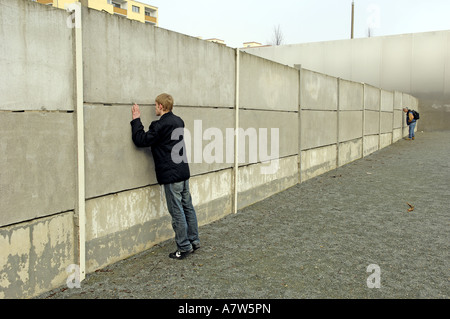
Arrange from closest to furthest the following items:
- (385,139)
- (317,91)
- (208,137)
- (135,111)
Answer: (135,111)
(208,137)
(317,91)
(385,139)

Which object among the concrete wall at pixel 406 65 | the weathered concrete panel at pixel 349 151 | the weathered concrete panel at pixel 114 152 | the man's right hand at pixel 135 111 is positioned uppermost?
the concrete wall at pixel 406 65

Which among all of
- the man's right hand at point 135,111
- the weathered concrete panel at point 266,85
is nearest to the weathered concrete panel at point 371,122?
the weathered concrete panel at point 266,85

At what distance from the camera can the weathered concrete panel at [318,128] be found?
874 cm

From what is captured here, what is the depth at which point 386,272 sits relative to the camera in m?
3.83

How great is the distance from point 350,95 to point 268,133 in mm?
5940

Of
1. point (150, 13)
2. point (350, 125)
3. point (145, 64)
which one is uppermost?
point (150, 13)

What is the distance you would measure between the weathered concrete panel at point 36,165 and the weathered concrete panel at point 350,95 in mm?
9110

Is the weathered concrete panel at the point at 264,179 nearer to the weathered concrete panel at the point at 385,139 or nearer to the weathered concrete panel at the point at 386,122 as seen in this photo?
the weathered concrete panel at the point at 385,139

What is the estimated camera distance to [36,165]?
3.14 m

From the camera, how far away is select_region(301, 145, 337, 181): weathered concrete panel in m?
8.87

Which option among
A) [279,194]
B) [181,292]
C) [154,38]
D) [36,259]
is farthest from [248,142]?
[36,259]

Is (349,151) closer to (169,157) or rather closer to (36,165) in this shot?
(169,157)

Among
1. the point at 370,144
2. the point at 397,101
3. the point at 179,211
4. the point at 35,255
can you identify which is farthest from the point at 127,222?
the point at 397,101

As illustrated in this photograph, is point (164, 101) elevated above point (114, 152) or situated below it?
above
